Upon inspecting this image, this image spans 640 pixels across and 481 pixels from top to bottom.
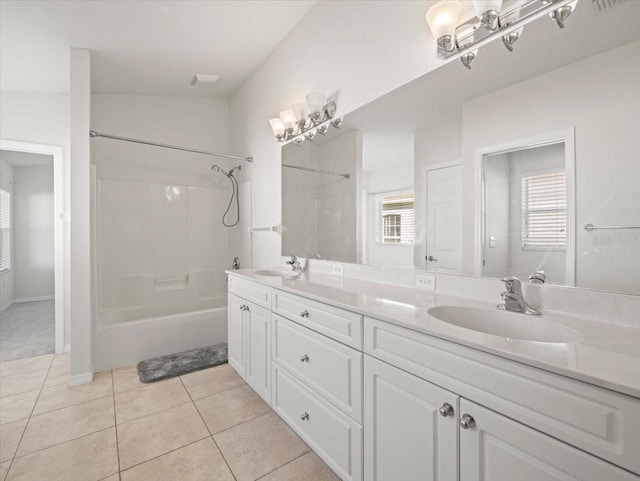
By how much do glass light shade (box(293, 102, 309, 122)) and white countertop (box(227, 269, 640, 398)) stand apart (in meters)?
1.44

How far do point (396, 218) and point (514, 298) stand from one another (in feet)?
2.47

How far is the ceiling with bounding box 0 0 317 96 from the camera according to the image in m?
2.00

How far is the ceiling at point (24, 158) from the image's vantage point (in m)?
4.69

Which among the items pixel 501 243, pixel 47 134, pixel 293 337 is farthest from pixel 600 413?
pixel 47 134

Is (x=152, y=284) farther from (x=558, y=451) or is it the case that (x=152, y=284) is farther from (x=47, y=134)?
(x=558, y=451)

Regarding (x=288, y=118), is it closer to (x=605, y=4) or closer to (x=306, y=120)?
(x=306, y=120)

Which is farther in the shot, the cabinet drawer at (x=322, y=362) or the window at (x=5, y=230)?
the window at (x=5, y=230)

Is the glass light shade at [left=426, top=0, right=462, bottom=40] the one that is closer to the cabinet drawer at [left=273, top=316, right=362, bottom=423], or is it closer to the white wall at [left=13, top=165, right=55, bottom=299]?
the cabinet drawer at [left=273, top=316, right=362, bottom=423]

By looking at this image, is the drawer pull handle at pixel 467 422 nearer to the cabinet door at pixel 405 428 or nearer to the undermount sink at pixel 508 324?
the cabinet door at pixel 405 428

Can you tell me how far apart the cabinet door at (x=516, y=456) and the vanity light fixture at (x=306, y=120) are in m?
1.85

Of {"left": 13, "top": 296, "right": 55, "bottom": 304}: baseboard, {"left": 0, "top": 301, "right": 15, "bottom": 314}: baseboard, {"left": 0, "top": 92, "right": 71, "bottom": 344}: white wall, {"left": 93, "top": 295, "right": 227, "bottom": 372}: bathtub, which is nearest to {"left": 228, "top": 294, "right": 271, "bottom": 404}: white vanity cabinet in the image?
{"left": 93, "top": 295, "right": 227, "bottom": 372}: bathtub

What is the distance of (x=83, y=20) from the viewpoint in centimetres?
204

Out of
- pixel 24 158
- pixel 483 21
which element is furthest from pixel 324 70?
pixel 24 158

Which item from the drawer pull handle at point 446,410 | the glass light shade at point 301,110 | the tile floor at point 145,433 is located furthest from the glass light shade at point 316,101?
the tile floor at point 145,433
